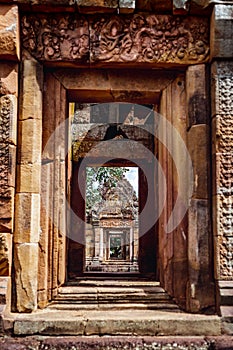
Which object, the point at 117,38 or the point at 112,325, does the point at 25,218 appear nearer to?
the point at 112,325

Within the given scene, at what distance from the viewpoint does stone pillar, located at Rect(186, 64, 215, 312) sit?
16.0ft

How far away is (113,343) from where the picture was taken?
4363 millimetres

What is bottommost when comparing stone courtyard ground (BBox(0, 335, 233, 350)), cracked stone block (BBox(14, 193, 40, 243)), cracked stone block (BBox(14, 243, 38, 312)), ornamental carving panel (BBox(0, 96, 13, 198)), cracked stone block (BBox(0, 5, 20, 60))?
stone courtyard ground (BBox(0, 335, 233, 350))

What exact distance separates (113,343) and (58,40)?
2.94m

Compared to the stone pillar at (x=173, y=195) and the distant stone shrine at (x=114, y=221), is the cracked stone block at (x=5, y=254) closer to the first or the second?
the stone pillar at (x=173, y=195)

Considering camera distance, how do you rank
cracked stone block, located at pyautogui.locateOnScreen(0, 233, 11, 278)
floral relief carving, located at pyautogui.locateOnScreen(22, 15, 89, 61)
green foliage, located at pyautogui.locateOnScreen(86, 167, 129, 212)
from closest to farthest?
cracked stone block, located at pyautogui.locateOnScreen(0, 233, 11, 278) < floral relief carving, located at pyautogui.locateOnScreen(22, 15, 89, 61) < green foliage, located at pyautogui.locateOnScreen(86, 167, 129, 212)

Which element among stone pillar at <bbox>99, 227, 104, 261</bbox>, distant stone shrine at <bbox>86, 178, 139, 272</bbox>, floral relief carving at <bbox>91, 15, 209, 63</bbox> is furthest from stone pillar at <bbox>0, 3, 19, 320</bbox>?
stone pillar at <bbox>99, 227, 104, 261</bbox>

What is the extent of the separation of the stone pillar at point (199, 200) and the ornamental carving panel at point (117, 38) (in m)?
0.29

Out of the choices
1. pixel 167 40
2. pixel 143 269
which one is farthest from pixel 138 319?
pixel 143 269

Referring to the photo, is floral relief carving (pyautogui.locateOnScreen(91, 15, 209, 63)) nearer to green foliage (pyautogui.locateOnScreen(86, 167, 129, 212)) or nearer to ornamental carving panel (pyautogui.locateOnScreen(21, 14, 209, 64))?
ornamental carving panel (pyautogui.locateOnScreen(21, 14, 209, 64))

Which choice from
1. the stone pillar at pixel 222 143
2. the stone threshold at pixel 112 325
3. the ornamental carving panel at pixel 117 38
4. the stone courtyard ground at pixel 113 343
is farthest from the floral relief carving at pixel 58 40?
the stone courtyard ground at pixel 113 343

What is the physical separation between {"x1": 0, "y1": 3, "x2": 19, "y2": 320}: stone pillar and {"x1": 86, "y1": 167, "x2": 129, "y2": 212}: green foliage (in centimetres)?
1213

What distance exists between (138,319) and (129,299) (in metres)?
0.59

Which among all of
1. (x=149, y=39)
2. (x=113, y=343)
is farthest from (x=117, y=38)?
(x=113, y=343)
